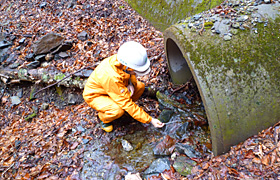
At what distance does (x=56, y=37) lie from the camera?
212 inches

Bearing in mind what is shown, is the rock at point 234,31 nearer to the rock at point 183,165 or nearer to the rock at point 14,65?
the rock at point 183,165

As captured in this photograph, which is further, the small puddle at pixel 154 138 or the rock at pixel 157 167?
the small puddle at pixel 154 138

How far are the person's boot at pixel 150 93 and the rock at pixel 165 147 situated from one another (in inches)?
45.4

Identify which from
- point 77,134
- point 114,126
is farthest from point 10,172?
point 114,126

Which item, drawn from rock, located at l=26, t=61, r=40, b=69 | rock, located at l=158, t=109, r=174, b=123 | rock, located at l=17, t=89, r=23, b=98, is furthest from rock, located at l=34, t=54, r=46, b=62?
rock, located at l=158, t=109, r=174, b=123

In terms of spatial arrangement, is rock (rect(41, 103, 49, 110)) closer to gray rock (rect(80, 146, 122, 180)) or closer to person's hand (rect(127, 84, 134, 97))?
gray rock (rect(80, 146, 122, 180))

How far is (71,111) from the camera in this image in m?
4.36

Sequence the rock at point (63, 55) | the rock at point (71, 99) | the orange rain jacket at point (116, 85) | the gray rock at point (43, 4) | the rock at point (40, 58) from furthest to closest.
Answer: the gray rock at point (43, 4)
the rock at point (40, 58)
the rock at point (63, 55)
the rock at point (71, 99)
the orange rain jacket at point (116, 85)

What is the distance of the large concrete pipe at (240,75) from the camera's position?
2.16 m

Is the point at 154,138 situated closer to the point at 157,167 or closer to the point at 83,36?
the point at 157,167

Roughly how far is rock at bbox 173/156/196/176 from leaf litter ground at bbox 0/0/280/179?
0.30 feet

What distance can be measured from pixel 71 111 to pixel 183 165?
110 inches

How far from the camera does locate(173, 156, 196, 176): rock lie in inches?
97.6

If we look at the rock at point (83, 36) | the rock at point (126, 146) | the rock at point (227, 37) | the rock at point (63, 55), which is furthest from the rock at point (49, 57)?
the rock at point (227, 37)
